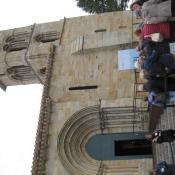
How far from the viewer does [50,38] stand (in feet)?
74.1

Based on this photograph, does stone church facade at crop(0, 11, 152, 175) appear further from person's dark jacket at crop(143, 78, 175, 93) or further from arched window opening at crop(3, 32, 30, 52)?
person's dark jacket at crop(143, 78, 175, 93)

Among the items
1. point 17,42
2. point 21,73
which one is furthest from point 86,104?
point 21,73

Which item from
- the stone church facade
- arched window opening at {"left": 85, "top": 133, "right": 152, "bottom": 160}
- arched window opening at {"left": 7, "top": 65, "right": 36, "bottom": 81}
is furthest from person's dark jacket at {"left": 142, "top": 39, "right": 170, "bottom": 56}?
arched window opening at {"left": 7, "top": 65, "right": 36, "bottom": 81}

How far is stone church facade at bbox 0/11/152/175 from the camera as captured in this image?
1675cm

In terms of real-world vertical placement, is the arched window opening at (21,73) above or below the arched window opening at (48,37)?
below

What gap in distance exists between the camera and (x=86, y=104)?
57.4ft

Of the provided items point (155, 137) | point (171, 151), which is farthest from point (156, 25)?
point (171, 151)

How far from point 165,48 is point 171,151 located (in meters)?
3.47

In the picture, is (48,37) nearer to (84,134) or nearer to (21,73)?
(21,73)

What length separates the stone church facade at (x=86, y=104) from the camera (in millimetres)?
16750

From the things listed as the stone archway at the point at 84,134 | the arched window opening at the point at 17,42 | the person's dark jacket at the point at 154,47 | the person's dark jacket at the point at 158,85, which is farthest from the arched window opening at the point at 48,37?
the person's dark jacket at the point at 158,85

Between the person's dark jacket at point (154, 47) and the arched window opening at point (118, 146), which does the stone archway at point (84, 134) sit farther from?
the person's dark jacket at point (154, 47)

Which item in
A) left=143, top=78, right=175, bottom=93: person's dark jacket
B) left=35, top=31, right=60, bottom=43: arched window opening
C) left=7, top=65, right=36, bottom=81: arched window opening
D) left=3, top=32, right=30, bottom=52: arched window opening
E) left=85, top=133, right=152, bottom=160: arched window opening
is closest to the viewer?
left=143, top=78, right=175, bottom=93: person's dark jacket

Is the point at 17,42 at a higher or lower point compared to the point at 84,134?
higher
